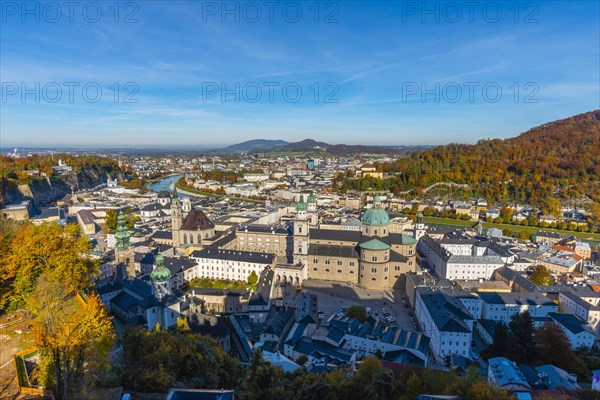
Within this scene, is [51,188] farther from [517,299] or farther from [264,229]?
[517,299]

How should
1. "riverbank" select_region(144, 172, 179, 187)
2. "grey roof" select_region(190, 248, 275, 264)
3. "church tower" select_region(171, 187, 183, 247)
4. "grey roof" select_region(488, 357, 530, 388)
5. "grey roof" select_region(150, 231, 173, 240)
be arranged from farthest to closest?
"riverbank" select_region(144, 172, 179, 187), "grey roof" select_region(150, 231, 173, 240), "church tower" select_region(171, 187, 183, 247), "grey roof" select_region(190, 248, 275, 264), "grey roof" select_region(488, 357, 530, 388)

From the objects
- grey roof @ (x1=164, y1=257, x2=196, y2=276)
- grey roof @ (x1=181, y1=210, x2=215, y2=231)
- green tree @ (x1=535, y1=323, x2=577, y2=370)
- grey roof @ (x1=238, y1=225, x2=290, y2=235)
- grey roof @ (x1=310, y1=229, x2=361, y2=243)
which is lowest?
green tree @ (x1=535, y1=323, x2=577, y2=370)

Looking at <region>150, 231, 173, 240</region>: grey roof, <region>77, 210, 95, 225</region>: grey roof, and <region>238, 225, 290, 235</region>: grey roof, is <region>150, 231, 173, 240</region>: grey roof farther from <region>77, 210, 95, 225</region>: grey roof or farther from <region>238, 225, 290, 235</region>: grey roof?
<region>77, 210, 95, 225</region>: grey roof

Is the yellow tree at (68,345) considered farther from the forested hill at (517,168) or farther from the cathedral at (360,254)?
the forested hill at (517,168)

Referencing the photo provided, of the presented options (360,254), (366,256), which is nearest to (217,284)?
(360,254)

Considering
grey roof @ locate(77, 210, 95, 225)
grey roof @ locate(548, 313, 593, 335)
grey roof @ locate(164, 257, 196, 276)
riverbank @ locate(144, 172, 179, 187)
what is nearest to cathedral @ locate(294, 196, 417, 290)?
grey roof @ locate(164, 257, 196, 276)

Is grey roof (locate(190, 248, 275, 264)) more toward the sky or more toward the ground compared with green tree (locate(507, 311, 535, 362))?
more toward the sky

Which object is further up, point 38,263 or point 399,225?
point 38,263

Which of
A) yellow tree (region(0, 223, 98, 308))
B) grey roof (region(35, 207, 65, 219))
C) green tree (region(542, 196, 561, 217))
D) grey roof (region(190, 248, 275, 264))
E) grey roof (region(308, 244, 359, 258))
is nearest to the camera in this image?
yellow tree (region(0, 223, 98, 308))
